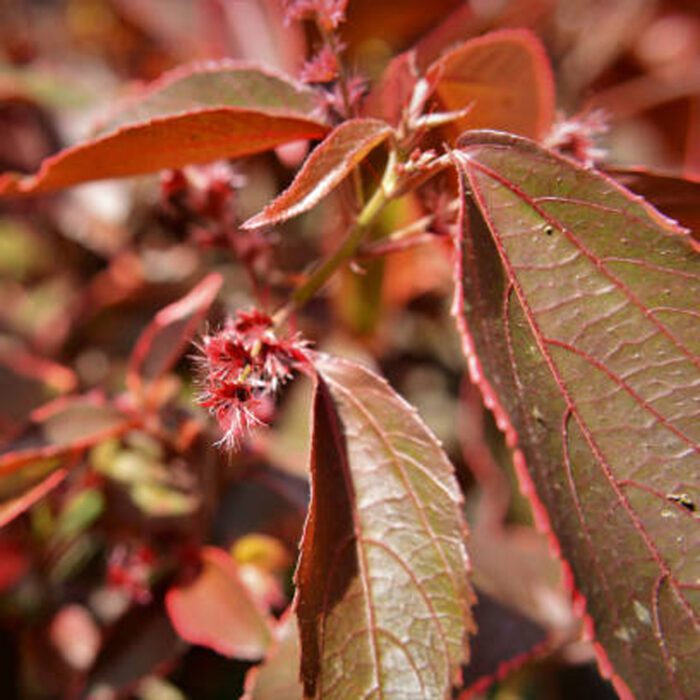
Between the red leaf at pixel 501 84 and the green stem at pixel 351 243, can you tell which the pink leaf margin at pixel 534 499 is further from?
the red leaf at pixel 501 84

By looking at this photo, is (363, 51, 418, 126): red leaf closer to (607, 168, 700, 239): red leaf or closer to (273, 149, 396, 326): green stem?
(273, 149, 396, 326): green stem

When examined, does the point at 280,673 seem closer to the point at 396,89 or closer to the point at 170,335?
the point at 170,335

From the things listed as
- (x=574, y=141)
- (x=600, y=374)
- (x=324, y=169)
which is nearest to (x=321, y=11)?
(x=324, y=169)

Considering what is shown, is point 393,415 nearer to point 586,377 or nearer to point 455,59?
point 586,377

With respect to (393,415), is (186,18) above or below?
above

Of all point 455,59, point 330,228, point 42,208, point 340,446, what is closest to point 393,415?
point 340,446

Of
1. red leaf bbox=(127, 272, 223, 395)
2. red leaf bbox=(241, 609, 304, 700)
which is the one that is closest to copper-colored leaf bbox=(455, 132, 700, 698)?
red leaf bbox=(241, 609, 304, 700)
